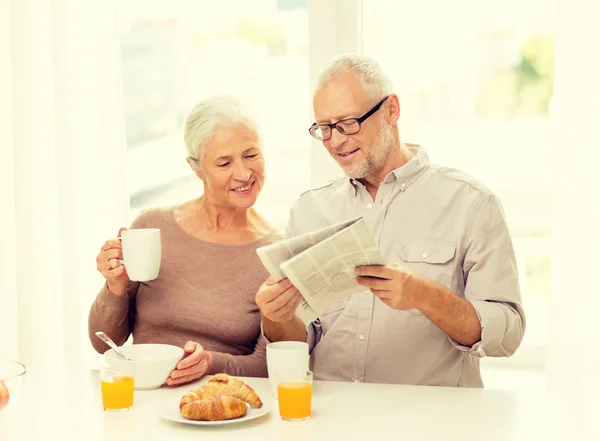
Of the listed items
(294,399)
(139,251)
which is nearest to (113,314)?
(139,251)

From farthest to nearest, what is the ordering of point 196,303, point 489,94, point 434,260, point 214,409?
point 489,94, point 196,303, point 434,260, point 214,409

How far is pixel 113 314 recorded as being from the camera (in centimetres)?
229

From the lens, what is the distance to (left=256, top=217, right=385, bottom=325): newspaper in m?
1.54

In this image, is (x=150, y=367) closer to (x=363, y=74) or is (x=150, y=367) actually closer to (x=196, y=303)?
(x=196, y=303)

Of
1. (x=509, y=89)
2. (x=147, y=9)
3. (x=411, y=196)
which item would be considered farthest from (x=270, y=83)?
(x=411, y=196)

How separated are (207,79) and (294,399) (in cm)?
196

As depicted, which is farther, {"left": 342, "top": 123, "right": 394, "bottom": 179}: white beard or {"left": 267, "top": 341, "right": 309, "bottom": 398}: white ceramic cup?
{"left": 342, "top": 123, "right": 394, "bottom": 179}: white beard

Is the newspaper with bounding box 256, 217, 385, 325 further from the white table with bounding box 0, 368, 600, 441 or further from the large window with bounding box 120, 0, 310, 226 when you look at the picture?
the large window with bounding box 120, 0, 310, 226

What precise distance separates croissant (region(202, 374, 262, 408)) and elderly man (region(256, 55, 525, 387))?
381mm

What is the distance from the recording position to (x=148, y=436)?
1491 millimetres

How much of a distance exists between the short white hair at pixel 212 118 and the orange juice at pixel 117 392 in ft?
2.95

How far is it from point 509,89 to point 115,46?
156 centimetres

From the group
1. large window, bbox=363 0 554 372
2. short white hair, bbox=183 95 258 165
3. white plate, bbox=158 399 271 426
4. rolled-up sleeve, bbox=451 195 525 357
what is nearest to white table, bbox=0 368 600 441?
white plate, bbox=158 399 271 426

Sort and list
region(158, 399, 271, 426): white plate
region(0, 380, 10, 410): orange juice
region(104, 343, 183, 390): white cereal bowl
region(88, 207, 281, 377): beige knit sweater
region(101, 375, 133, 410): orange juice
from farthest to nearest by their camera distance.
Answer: region(88, 207, 281, 377): beige knit sweater, region(104, 343, 183, 390): white cereal bowl, region(101, 375, 133, 410): orange juice, region(158, 399, 271, 426): white plate, region(0, 380, 10, 410): orange juice
